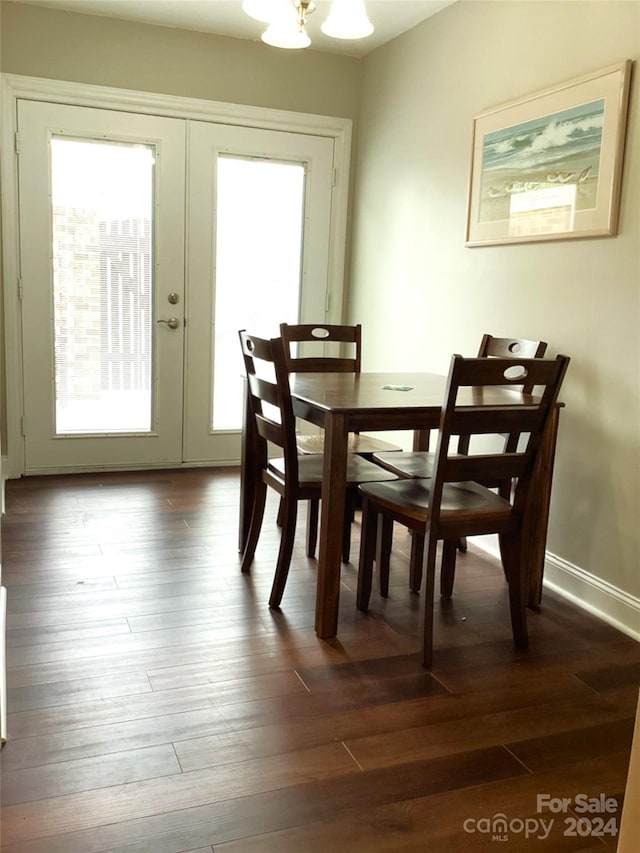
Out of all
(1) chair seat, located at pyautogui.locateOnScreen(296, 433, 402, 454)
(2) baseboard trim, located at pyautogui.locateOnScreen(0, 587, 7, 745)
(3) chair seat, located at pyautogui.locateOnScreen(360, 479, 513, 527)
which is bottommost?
(2) baseboard trim, located at pyautogui.locateOnScreen(0, 587, 7, 745)

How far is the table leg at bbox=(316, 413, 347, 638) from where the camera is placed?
2.25 meters

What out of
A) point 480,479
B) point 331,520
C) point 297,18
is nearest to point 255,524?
point 331,520

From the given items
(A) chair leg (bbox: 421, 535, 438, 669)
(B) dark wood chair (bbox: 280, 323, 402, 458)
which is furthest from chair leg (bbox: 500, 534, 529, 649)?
(B) dark wood chair (bbox: 280, 323, 402, 458)

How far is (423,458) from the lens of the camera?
2902mm

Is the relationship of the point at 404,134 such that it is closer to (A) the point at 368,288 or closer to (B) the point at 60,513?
(A) the point at 368,288

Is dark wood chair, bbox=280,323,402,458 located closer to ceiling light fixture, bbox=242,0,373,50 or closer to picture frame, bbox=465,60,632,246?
picture frame, bbox=465,60,632,246

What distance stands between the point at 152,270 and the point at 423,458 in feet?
6.97

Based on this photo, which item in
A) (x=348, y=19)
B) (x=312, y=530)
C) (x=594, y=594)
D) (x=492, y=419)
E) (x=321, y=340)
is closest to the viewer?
(x=492, y=419)

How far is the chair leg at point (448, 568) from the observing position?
8.91ft

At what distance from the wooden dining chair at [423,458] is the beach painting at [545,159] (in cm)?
54

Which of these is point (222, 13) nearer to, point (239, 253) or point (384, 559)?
Result: point (239, 253)

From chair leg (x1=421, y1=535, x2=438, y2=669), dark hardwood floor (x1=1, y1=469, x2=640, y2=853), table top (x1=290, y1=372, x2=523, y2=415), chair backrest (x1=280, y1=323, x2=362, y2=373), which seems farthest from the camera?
chair backrest (x1=280, y1=323, x2=362, y2=373)

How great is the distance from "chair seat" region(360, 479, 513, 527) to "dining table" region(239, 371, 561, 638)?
165 mm

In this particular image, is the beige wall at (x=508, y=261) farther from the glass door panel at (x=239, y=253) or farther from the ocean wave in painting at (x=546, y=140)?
the glass door panel at (x=239, y=253)
